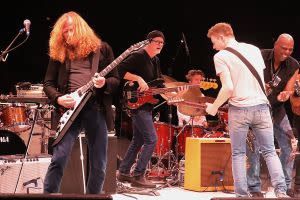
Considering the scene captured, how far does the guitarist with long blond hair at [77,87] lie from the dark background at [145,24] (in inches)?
247

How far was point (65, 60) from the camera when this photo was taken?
4797 millimetres

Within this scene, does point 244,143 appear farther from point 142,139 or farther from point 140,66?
point 140,66

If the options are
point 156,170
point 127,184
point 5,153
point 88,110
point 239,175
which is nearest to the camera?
point 88,110

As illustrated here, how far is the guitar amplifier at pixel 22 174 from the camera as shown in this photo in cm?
550

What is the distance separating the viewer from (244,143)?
5.19 m

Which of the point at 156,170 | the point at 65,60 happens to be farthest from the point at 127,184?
the point at 65,60

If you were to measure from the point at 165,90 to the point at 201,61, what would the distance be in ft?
14.6

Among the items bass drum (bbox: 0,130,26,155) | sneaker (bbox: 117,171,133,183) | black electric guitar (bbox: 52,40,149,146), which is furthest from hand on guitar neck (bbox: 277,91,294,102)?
bass drum (bbox: 0,130,26,155)

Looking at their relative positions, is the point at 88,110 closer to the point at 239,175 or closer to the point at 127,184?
the point at 239,175

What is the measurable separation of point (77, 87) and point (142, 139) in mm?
2494

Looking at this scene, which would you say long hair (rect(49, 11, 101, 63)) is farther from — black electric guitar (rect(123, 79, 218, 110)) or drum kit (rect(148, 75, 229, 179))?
drum kit (rect(148, 75, 229, 179))

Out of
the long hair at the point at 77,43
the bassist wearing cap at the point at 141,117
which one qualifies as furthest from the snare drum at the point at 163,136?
the long hair at the point at 77,43

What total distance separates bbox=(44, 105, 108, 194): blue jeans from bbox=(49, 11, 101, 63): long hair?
56 cm

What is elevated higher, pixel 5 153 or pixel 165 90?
pixel 165 90
